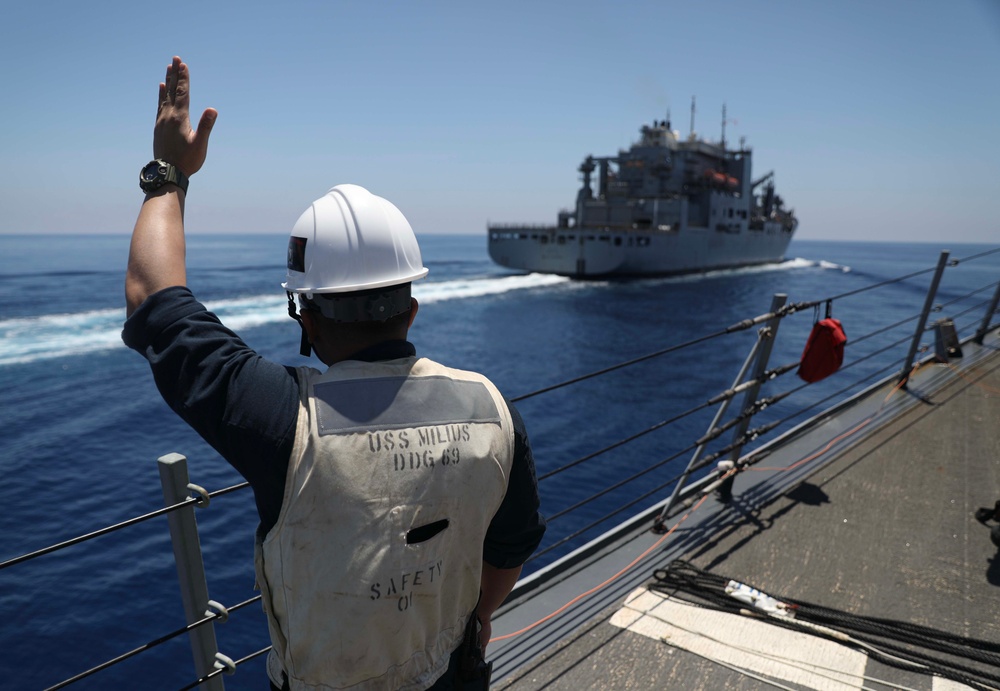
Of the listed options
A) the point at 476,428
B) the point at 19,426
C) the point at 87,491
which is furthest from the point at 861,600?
the point at 19,426

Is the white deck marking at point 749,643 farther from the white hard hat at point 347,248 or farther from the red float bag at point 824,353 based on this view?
the white hard hat at point 347,248

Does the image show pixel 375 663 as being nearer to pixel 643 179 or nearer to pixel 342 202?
pixel 342 202

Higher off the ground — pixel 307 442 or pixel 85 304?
pixel 307 442

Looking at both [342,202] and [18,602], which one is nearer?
[342,202]

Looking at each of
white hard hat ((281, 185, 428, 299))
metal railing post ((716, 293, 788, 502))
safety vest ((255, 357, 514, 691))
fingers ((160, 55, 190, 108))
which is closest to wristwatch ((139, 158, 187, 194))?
fingers ((160, 55, 190, 108))

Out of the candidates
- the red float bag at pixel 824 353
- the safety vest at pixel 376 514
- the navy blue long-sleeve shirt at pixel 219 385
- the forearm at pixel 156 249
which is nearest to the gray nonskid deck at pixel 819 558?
the red float bag at pixel 824 353

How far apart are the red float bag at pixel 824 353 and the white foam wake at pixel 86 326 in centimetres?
1656

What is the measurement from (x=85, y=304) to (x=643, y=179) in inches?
1831

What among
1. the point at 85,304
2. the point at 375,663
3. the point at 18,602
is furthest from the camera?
the point at 85,304

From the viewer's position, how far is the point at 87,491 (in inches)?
495

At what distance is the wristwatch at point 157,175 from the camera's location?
1.27 meters

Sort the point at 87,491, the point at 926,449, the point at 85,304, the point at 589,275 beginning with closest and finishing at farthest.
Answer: the point at 926,449, the point at 87,491, the point at 85,304, the point at 589,275

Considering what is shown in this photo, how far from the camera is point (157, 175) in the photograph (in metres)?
1.28

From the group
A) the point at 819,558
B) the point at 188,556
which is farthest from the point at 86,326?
the point at 819,558
